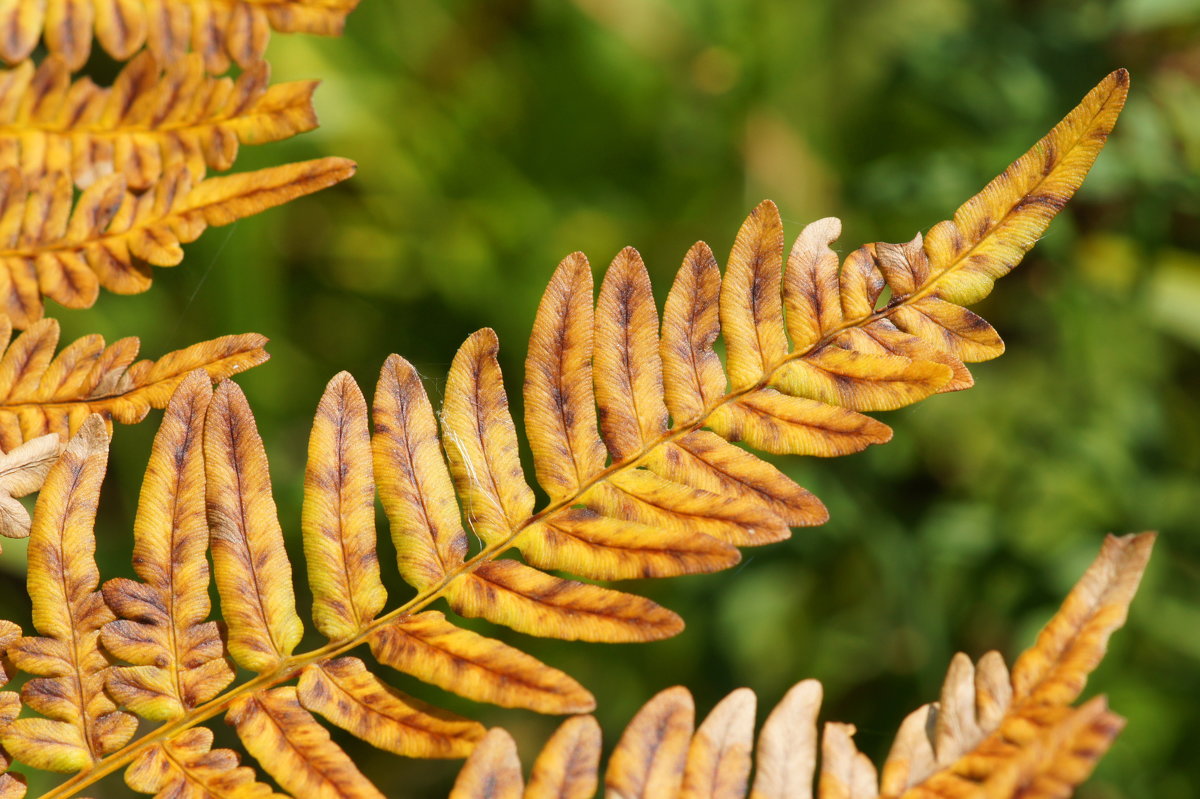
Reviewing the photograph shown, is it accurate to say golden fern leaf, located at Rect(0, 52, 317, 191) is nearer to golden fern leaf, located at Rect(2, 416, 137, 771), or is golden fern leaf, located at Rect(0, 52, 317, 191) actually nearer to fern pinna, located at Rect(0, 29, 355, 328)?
fern pinna, located at Rect(0, 29, 355, 328)

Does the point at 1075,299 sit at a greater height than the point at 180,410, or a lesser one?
greater

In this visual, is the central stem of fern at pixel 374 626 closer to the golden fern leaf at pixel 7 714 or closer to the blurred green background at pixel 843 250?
the golden fern leaf at pixel 7 714

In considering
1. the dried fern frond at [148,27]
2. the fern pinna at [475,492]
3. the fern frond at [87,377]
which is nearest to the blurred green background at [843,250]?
the dried fern frond at [148,27]

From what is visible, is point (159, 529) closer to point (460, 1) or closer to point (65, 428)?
point (65, 428)

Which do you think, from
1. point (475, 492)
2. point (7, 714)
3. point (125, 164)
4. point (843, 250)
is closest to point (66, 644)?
point (7, 714)

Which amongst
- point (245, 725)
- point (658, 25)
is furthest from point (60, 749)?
point (658, 25)
